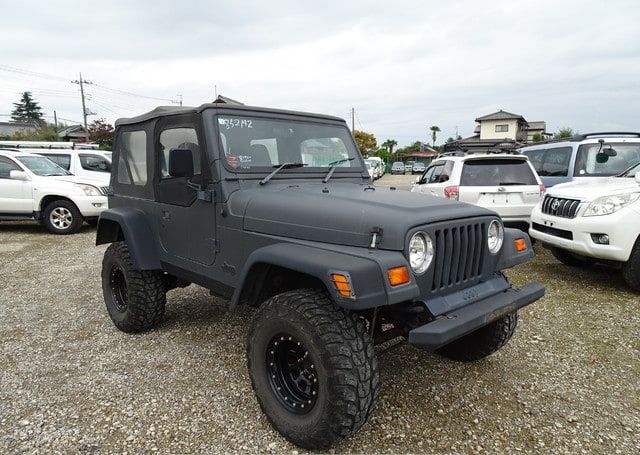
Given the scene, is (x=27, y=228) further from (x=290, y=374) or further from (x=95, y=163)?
(x=290, y=374)

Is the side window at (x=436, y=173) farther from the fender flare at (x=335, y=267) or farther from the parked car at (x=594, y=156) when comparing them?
the fender flare at (x=335, y=267)

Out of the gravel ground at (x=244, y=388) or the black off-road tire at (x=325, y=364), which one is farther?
the gravel ground at (x=244, y=388)

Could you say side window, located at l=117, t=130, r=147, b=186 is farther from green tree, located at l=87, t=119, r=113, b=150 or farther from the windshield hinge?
green tree, located at l=87, t=119, r=113, b=150

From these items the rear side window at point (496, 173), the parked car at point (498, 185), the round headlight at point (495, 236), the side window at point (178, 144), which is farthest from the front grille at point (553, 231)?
the side window at point (178, 144)

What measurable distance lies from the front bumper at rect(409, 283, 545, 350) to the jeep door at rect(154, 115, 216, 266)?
1644mm

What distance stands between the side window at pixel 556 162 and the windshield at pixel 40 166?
9922 mm

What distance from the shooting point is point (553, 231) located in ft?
17.5

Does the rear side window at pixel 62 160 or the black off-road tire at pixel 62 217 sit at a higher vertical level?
the rear side window at pixel 62 160

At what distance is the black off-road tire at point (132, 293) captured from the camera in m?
3.79

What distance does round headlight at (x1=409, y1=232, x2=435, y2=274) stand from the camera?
2.32m

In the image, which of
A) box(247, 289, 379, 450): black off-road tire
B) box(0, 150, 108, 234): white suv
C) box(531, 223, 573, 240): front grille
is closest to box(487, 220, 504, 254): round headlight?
box(247, 289, 379, 450): black off-road tire

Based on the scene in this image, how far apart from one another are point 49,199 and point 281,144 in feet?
25.7

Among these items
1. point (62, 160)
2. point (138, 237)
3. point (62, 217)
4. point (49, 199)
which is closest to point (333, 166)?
point (138, 237)

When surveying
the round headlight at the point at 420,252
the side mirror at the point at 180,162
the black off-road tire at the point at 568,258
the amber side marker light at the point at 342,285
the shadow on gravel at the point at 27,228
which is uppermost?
the side mirror at the point at 180,162
